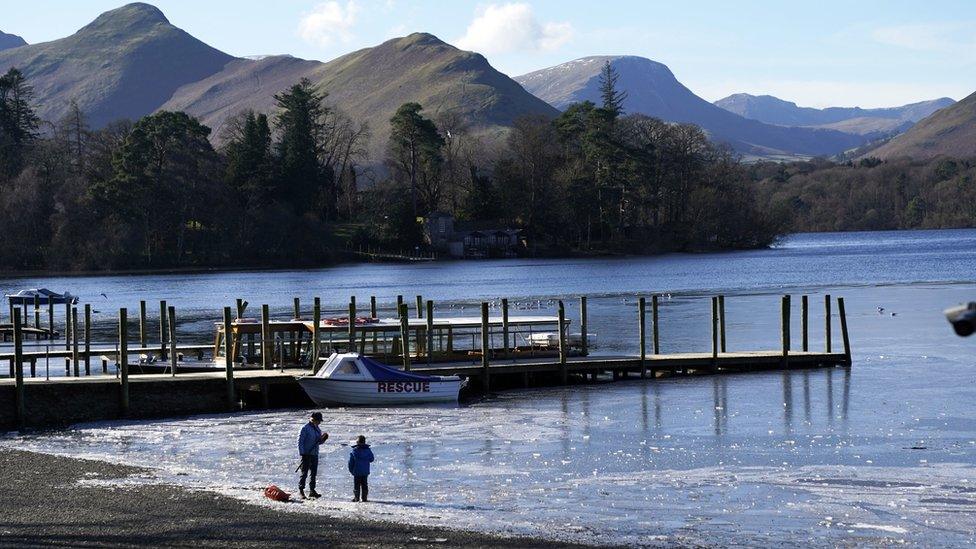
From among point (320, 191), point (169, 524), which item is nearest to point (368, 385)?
point (169, 524)

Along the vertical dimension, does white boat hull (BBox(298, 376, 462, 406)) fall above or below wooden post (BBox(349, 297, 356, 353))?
below

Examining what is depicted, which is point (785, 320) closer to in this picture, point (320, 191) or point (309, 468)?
point (309, 468)

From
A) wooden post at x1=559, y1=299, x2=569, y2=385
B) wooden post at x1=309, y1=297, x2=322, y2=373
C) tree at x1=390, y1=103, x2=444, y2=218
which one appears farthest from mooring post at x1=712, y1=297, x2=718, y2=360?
tree at x1=390, y1=103, x2=444, y2=218

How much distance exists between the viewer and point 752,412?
39.5m

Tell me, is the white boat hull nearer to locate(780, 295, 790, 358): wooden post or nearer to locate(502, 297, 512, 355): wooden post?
locate(502, 297, 512, 355): wooden post

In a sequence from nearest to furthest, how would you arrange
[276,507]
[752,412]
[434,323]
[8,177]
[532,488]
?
[276,507] < [532,488] < [752,412] < [434,323] < [8,177]

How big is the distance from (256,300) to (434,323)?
55.4m

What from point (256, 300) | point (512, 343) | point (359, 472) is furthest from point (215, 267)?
point (359, 472)

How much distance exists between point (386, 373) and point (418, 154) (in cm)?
12845

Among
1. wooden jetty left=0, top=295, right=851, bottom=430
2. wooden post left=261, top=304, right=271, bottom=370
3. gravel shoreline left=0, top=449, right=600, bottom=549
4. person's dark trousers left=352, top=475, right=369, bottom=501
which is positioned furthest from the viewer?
wooden post left=261, top=304, right=271, bottom=370

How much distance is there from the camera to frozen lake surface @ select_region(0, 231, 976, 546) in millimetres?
25000

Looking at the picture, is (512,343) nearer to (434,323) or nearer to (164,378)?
(434,323)

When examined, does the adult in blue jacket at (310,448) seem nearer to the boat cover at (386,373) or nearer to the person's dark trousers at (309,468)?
the person's dark trousers at (309,468)

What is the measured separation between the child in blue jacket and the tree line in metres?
120
